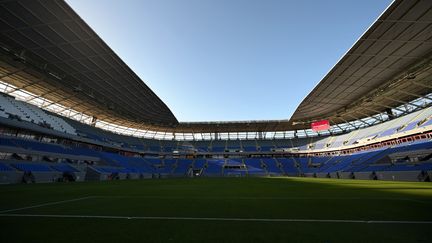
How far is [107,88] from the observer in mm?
35031

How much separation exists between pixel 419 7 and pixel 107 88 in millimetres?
37424

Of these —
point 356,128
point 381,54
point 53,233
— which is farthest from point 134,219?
point 356,128

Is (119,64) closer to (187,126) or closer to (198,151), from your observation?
(187,126)

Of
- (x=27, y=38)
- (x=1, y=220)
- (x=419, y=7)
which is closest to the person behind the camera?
(x=1, y=220)

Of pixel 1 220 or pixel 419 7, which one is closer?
pixel 1 220

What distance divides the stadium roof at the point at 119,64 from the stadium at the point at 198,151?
0.17 metres

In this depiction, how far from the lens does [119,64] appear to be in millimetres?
27641

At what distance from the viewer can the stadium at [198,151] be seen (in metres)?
5.92

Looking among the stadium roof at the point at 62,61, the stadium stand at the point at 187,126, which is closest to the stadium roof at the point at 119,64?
the stadium roof at the point at 62,61

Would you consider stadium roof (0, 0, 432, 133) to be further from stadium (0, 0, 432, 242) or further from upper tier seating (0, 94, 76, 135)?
upper tier seating (0, 94, 76, 135)

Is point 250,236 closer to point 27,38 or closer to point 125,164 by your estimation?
point 27,38

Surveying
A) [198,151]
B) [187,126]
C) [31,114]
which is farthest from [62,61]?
[198,151]

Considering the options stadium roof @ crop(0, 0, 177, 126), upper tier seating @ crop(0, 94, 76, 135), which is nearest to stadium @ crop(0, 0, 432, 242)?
stadium roof @ crop(0, 0, 177, 126)

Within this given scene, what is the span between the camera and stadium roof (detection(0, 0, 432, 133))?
779 inches
